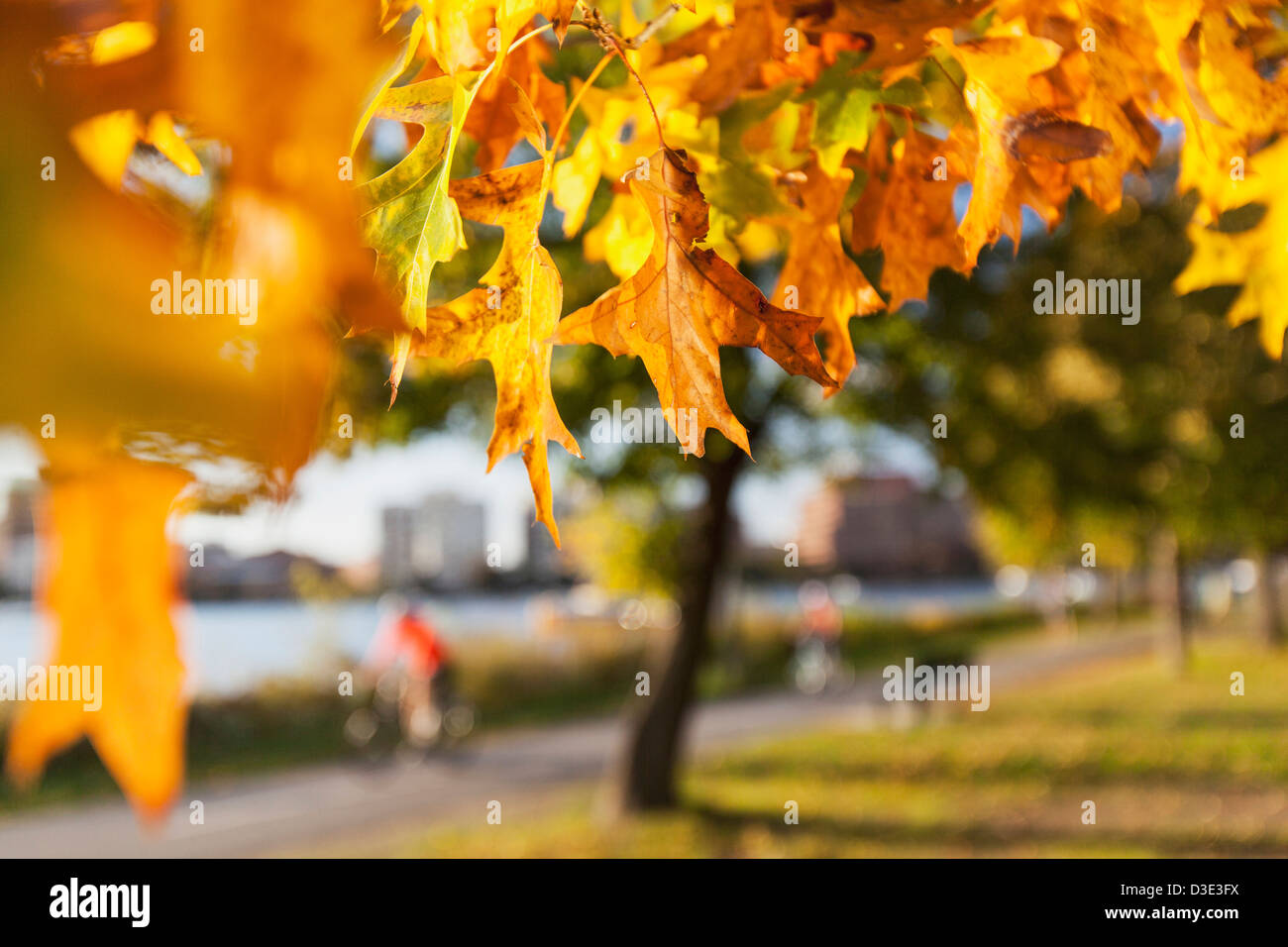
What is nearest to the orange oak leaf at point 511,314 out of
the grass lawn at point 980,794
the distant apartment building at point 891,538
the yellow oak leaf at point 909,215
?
the yellow oak leaf at point 909,215

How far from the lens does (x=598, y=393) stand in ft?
21.5

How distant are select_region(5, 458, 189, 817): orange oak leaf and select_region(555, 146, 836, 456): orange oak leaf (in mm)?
625

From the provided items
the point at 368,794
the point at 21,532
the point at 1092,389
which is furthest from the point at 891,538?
the point at 21,532

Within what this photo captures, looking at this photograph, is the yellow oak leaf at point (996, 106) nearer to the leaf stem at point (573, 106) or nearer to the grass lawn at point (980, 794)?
the leaf stem at point (573, 106)

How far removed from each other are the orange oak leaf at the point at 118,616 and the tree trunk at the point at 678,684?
7.26 metres

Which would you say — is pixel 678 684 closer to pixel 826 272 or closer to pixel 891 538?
pixel 826 272

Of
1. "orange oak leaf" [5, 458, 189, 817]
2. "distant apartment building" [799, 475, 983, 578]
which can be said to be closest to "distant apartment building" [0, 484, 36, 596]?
"orange oak leaf" [5, 458, 189, 817]

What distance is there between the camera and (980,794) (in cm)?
827

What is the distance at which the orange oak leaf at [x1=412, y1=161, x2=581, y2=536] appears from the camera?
3.14ft
